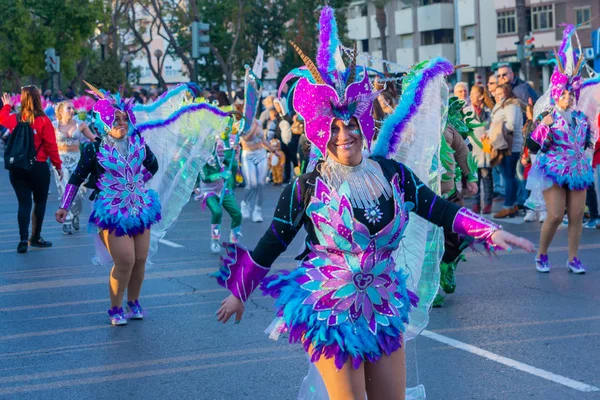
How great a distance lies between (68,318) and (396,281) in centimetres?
470

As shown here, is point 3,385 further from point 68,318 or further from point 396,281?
point 396,281

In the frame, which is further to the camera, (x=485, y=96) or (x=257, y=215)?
(x=485, y=96)

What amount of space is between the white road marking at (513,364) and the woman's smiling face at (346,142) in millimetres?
2405

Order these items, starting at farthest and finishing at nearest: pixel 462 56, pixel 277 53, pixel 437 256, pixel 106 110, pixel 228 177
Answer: pixel 462 56
pixel 277 53
pixel 228 177
pixel 106 110
pixel 437 256

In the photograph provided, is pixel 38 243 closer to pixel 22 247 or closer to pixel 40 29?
pixel 22 247

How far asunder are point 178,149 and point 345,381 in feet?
18.4

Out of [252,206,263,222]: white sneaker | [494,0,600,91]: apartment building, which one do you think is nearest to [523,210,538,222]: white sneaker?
[252,206,263,222]: white sneaker

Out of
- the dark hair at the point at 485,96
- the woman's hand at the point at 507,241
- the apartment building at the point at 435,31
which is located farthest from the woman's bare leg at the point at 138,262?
the apartment building at the point at 435,31

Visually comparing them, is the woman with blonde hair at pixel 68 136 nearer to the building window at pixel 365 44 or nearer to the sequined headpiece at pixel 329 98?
the sequined headpiece at pixel 329 98

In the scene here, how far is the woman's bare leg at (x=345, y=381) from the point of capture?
13.5 feet

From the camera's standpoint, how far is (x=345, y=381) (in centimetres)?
412

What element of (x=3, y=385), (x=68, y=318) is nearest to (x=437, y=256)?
(x=3, y=385)

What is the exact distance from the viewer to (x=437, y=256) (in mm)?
5320

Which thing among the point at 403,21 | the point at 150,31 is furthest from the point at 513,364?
the point at 403,21
